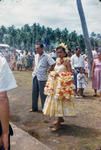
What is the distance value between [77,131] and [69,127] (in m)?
0.39

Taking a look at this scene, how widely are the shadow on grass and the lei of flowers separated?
2.02 ft

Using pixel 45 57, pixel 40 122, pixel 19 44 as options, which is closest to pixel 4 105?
pixel 40 122

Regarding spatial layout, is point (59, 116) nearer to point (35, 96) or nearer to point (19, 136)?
point (19, 136)

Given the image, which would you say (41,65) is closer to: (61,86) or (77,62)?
(61,86)

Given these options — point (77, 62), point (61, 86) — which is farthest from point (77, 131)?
point (77, 62)

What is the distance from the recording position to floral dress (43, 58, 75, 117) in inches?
346

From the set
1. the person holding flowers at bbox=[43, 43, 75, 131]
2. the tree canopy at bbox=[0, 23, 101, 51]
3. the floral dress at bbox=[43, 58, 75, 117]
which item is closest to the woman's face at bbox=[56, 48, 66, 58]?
the person holding flowers at bbox=[43, 43, 75, 131]

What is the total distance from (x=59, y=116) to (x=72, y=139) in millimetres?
803

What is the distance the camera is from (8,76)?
337 centimetres

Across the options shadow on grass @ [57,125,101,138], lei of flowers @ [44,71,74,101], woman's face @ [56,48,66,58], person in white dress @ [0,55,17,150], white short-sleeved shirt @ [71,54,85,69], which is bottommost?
shadow on grass @ [57,125,101,138]

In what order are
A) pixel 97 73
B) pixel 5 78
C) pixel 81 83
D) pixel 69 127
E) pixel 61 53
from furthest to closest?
pixel 81 83 → pixel 97 73 → pixel 69 127 → pixel 61 53 → pixel 5 78

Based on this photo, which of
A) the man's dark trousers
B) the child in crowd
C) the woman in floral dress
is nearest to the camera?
the man's dark trousers

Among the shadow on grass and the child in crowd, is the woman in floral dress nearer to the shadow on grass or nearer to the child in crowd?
the child in crowd

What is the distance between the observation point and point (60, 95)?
8.77 meters
